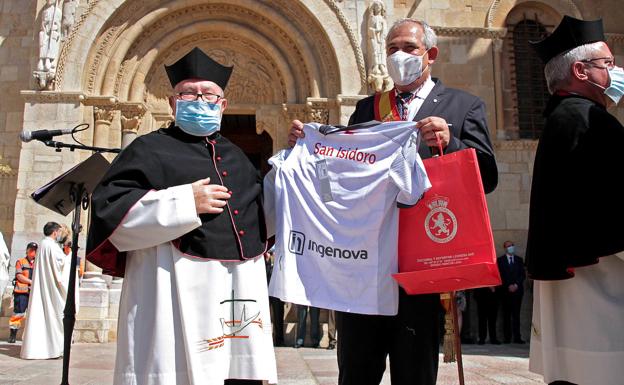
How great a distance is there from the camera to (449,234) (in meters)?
2.95

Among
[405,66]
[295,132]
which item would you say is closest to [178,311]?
[295,132]

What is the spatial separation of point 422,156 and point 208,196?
3.99 feet

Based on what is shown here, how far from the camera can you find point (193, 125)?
328cm

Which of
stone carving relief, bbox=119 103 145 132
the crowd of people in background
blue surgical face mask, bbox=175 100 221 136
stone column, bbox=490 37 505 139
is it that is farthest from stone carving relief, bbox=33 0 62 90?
blue surgical face mask, bbox=175 100 221 136

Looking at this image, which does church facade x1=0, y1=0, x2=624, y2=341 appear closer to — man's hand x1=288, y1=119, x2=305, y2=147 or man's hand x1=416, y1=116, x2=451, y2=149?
man's hand x1=288, y1=119, x2=305, y2=147

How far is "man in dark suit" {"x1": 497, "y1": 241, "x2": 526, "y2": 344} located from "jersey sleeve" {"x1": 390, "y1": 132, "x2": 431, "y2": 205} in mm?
9066

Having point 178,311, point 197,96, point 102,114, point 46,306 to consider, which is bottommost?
point 46,306

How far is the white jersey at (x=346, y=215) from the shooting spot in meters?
3.10

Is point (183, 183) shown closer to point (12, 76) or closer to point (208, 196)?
point (208, 196)

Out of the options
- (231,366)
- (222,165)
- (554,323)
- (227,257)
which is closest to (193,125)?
(222,165)

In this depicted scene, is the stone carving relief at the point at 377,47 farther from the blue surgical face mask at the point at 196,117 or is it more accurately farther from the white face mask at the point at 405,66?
the blue surgical face mask at the point at 196,117

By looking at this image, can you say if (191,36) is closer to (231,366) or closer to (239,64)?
(239,64)

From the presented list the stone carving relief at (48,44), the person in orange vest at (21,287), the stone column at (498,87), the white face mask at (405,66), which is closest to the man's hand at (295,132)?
Answer: the white face mask at (405,66)

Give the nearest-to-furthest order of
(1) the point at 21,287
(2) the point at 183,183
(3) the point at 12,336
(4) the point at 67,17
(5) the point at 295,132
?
(2) the point at 183,183
(5) the point at 295,132
(1) the point at 21,287
(3) the point at 12,336
(4) the point at 67,17
